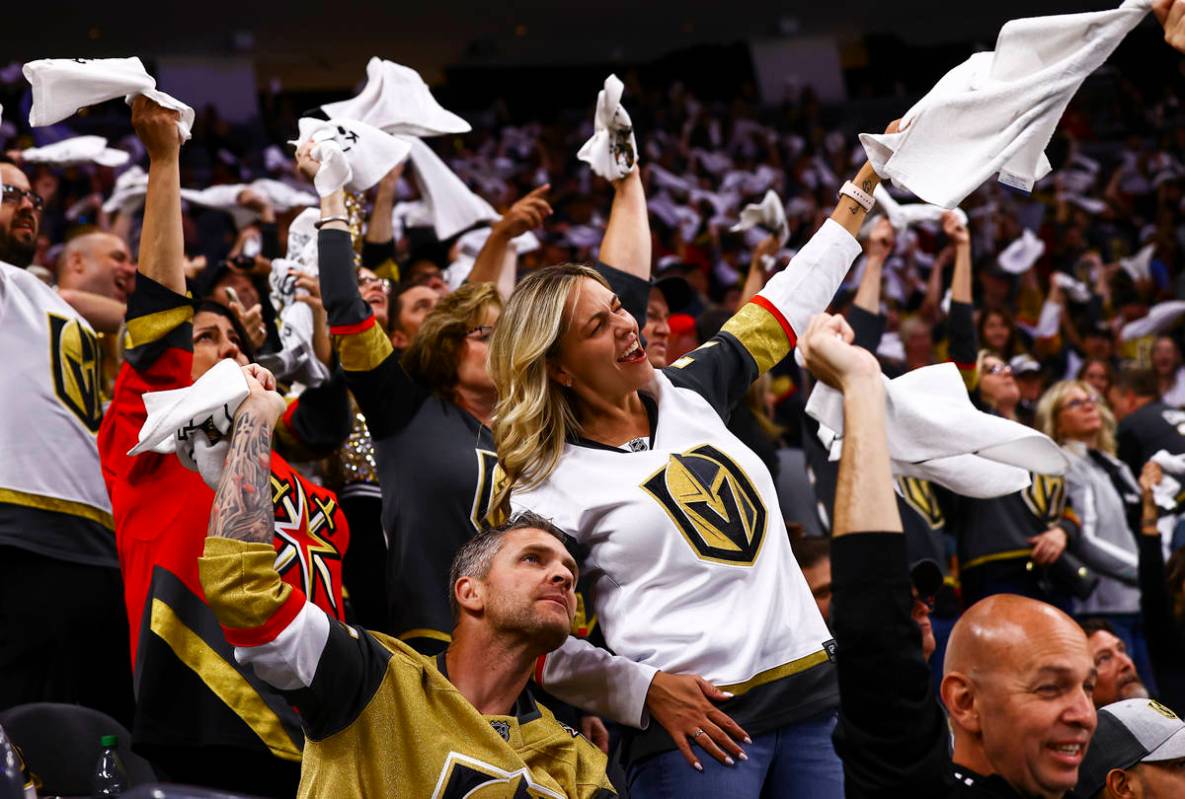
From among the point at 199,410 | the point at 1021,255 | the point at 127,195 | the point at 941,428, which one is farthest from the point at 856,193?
the point at 1021,255

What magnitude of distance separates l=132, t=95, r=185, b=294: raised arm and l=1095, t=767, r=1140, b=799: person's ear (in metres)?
2.24

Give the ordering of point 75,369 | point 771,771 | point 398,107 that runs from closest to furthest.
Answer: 1. point 771,771
2. point 75,369
3. point 398,107

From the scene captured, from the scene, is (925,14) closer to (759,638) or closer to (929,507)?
(929,507)

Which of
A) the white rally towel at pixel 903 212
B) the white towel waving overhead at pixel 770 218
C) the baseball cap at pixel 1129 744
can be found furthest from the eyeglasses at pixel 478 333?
the white rally towel at pixel 903 212

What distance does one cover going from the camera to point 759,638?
2.50 metres

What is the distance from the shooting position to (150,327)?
2.98m

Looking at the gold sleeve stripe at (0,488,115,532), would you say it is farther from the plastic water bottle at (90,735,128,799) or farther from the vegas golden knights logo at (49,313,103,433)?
the plastic water bottle at (90,735,128,799)

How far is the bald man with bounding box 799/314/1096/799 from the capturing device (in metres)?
1.69

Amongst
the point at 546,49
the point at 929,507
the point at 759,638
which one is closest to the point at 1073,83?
the point at 759,638

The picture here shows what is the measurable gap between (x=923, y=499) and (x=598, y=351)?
9.01ft

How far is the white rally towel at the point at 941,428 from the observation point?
86.1 inches

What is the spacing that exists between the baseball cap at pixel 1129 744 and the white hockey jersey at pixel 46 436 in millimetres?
2352

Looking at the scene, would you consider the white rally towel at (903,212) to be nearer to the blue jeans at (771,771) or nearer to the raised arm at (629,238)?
the raised arm at (629,238)

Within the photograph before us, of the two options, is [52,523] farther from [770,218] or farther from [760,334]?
[770,218]
